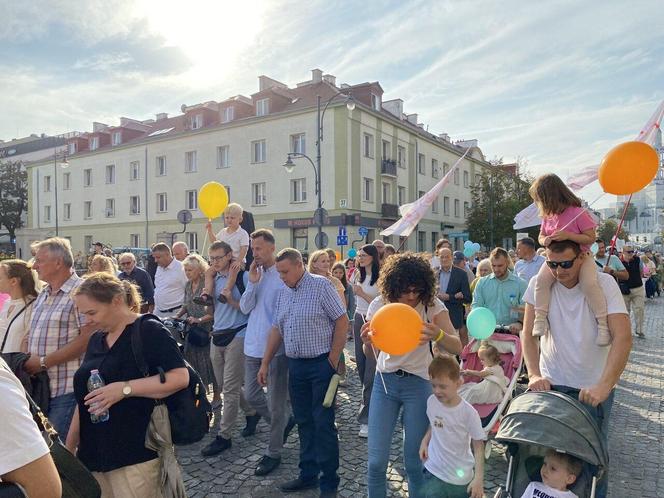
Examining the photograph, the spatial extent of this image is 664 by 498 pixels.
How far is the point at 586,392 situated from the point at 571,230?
90cm

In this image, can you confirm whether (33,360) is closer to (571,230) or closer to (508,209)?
(571,230)

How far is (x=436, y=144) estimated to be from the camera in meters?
38.8

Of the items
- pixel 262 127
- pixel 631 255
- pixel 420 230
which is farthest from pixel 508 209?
pixel 631 255

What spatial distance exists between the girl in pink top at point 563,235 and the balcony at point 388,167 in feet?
95.4

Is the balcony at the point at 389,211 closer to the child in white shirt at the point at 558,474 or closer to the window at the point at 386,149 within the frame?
the window at the point at 386,149

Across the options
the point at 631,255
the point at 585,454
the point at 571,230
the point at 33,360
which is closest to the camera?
the point at 585,454

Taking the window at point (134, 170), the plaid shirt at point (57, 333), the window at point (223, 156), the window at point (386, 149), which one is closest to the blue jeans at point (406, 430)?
the plaid shirt at point (57, 333)

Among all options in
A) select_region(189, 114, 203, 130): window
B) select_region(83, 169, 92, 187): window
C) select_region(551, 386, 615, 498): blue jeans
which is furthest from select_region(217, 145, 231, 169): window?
select_region(551, 386, 615, 498): blue jeans

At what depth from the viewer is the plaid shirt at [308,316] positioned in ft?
12.5

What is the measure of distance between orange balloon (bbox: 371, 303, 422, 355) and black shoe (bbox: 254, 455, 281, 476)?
203 centimetres

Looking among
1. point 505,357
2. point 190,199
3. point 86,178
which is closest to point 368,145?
point 190,199

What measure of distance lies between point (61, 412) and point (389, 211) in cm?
2977

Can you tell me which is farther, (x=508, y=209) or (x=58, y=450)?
(x=508, y=209)

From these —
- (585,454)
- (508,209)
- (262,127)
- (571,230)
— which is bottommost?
(585,454)
